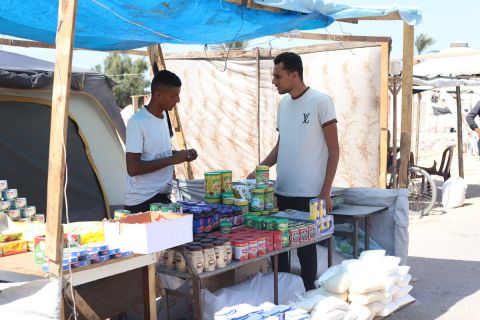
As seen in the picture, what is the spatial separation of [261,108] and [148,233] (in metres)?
6.51

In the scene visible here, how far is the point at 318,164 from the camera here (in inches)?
178

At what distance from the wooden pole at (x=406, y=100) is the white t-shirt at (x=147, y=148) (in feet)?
8.15

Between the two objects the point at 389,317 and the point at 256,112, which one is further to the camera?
the point at 256,112

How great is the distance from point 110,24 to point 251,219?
1.99 metres

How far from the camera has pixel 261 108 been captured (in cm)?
939

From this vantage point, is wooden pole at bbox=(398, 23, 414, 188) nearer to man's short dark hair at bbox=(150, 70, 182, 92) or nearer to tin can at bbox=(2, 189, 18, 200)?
man's short dark hair at bbox=(150, 70, 182, 92)

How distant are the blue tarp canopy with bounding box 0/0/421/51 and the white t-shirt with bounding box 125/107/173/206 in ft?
2.52

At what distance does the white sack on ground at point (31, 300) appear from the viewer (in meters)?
2.73

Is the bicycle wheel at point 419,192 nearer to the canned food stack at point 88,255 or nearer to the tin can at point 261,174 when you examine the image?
the tin can at point 261,174

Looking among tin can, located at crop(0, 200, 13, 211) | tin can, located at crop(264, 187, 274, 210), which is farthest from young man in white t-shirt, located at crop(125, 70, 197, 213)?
tin can, located at crop(0, 200, 13, 211)

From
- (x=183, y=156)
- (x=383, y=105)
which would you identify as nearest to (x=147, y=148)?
(x=183, y=156)

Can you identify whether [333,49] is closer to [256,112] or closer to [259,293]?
[256,112]

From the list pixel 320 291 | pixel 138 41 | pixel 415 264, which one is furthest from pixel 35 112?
pixel 415 264

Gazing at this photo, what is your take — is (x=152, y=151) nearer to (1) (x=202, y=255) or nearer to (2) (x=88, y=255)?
(1) (x=202, y=255)
